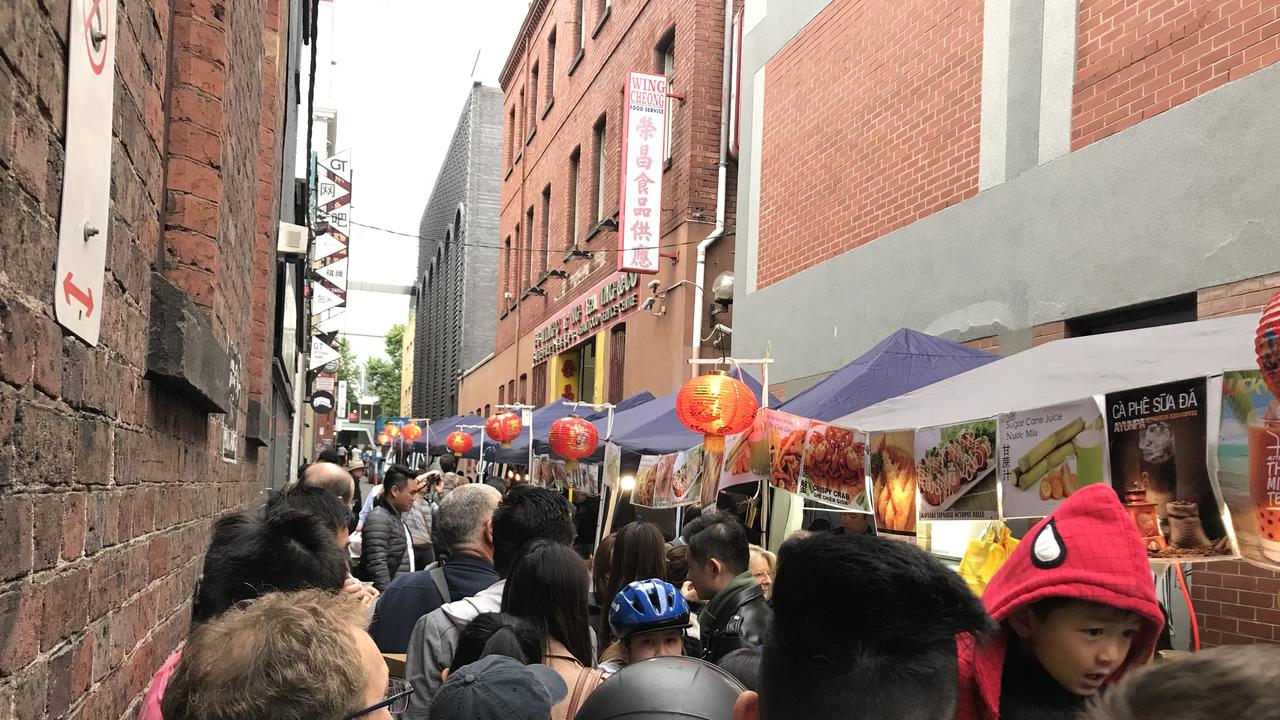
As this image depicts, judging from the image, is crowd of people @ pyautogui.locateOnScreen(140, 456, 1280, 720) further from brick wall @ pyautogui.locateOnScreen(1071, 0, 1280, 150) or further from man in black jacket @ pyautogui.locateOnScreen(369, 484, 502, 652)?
brick wall @ pyautogui.locateOnScreen(1071, 0, 1280, 150)

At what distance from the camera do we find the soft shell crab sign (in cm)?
1628

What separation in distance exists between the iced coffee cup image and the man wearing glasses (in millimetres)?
3379

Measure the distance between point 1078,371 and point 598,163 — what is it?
17.6 m

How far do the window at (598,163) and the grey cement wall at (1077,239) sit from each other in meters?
10.4

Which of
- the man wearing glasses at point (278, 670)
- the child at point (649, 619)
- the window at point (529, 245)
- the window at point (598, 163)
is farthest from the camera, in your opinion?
the window at point (529, 245)

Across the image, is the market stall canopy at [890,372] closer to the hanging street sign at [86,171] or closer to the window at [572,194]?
the hanging street sign at [86,171]

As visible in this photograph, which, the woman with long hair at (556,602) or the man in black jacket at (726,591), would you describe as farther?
the man in black jacket at (726,591)

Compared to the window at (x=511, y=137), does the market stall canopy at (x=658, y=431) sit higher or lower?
lower

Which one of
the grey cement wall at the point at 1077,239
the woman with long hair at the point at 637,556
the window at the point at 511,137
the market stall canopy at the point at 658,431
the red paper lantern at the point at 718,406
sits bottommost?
the woman with long hair at the point at 637,556

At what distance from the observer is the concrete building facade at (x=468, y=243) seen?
1721 inches

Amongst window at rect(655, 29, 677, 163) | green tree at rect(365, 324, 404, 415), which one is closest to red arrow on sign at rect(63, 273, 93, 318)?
window at rect(655, 29, 677, 163)

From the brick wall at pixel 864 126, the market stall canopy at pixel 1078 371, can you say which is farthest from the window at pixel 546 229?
the market stall canopy at pixel 1078 371

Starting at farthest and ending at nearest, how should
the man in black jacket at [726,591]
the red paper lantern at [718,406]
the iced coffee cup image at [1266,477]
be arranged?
the red paper lantern at [718,406], the man in black jacket at [726,591], the iced coffee cup image at [1266,477]

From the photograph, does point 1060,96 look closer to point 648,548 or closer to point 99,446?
point 648,548
